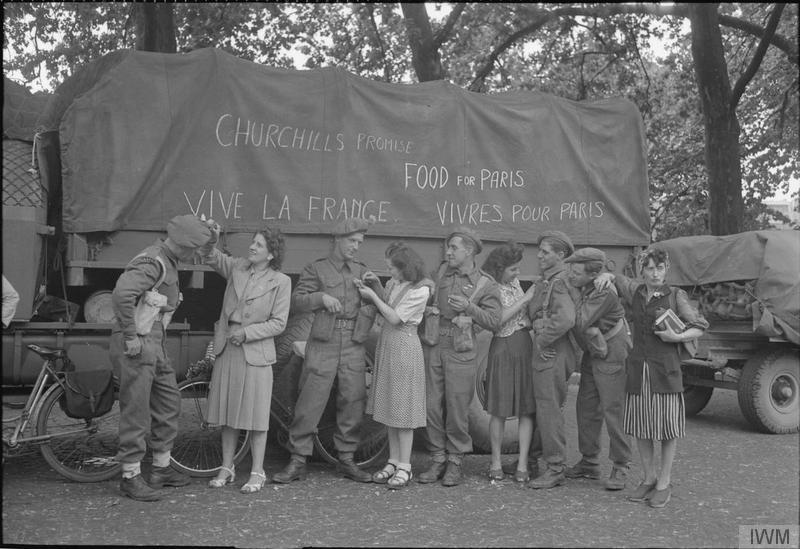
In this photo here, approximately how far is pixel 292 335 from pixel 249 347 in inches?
31.4

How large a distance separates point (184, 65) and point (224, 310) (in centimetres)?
209

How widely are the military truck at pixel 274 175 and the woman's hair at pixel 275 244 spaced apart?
0.64 metres

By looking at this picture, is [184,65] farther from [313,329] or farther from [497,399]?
[497,399]

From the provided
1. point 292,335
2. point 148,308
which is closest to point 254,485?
point 292,335

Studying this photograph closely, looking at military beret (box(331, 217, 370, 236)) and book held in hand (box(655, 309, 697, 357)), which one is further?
military beret (box(331, 217, 370, 236))

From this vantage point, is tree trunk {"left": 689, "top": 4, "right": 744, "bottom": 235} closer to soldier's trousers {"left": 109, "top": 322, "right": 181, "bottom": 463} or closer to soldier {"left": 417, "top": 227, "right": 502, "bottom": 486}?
soldier {"left": 417, "top": 227, "right": 502, "bottom": 486}

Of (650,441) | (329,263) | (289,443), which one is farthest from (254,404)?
(650,441)

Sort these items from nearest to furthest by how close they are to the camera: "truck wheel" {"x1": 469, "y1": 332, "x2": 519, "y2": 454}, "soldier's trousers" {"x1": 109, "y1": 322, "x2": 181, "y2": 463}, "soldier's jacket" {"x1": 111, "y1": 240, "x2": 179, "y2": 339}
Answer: "soldier's jacket" {"x1": 111, "y1": 240, "x2": 179, "y2": 339} < "soldier's trousers" {"x1": 109, "y1": 322, "x2": 181, "y2": 463} < "truck wheel" {"x1": 469, "y1": 332, "x2": 519, "y2": 454}

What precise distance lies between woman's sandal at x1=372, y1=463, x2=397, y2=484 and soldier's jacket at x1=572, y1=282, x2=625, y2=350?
1.66 metres

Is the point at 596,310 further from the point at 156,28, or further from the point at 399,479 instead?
the point at 156,28

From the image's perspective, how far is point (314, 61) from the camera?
56.0 feet

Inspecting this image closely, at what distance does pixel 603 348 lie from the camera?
576cm

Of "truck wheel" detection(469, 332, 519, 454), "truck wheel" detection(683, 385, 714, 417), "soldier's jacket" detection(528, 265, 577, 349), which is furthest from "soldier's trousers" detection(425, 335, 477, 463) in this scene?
"truck wheel" detection(683, 385, 714, 417)

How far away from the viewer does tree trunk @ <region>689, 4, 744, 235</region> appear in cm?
1253
